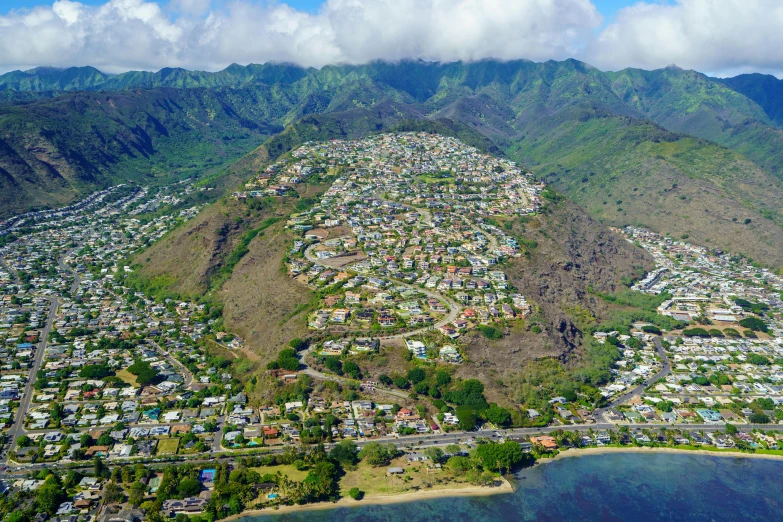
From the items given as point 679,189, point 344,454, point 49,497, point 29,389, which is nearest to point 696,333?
point 344,454

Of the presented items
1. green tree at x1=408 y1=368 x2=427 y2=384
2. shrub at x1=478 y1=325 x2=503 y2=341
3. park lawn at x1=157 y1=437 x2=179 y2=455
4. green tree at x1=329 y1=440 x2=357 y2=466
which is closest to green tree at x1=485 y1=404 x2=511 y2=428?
green tree at x1=408 y1=368 x2=427 y2=384

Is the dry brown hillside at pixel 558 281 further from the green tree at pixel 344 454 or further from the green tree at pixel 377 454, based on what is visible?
the green tree at pixel 344 454

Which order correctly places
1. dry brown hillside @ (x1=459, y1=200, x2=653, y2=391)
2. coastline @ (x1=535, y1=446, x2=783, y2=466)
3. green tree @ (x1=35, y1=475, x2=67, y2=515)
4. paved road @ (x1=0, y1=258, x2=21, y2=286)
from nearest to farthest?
green tree @ (x1=35, y1=475, x2=67, y2=515)
coastline @ (x1=535, y1=446, x2=783, y2=466)
dry brown hillside @ (x1=459, y1=200, x2=653, y2=391)
paved road @ (x1=0, y1=258, x2=21, y2=286)

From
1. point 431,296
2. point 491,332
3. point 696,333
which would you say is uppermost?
point 431,296

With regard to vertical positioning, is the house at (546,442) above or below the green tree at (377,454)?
above

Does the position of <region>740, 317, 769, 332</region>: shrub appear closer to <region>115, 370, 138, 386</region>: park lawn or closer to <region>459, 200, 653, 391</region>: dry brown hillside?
<region>459, 200, 653, 391</region>: dry brown hillside

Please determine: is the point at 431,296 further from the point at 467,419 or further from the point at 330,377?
the point at 467,419

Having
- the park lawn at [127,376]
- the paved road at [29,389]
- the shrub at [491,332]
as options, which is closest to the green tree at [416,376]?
the shrub at [491,332]
